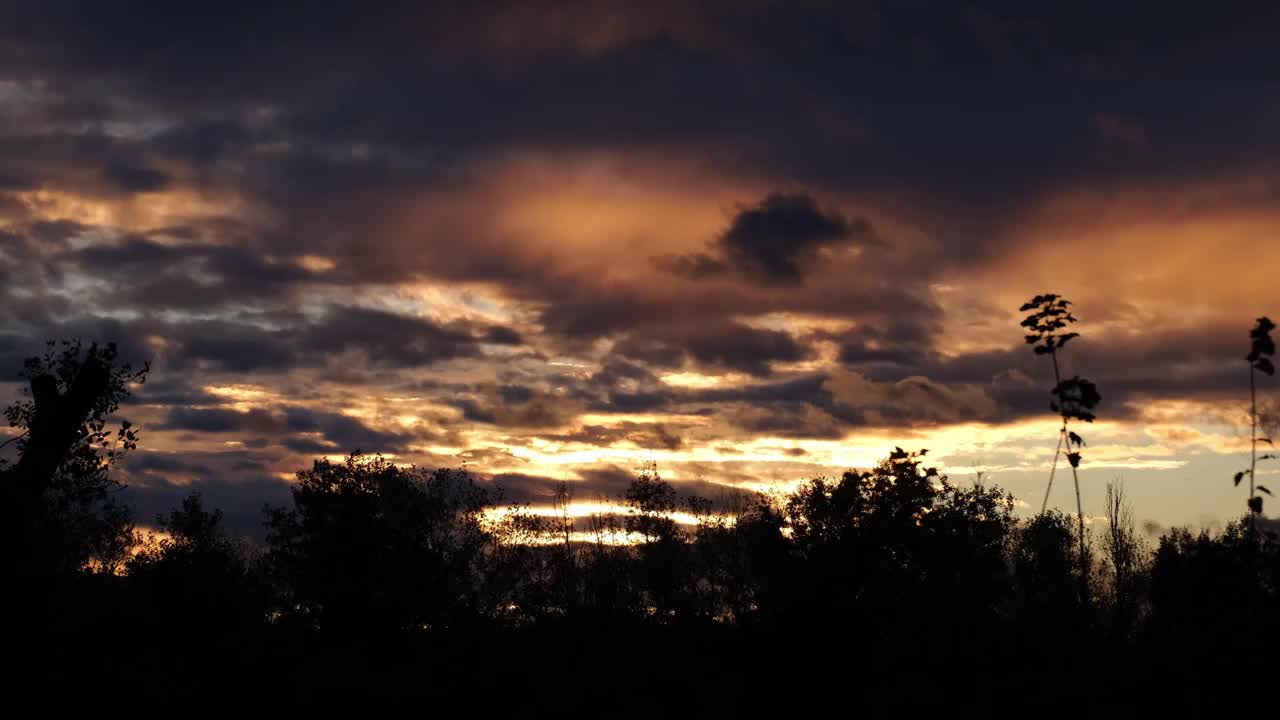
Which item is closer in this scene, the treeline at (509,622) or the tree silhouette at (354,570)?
the treeline at (509,622)

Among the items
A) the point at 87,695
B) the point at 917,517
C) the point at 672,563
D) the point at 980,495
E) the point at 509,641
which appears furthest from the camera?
the point at 672,563

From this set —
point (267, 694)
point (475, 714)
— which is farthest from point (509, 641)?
point (267, 694)

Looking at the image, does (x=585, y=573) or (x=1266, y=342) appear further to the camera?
(x=585, y=573)

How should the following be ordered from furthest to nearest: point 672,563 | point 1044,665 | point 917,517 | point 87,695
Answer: point 672,563
point 917,517
point 1044,665
point 87,695

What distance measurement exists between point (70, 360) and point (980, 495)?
6801 centimetres

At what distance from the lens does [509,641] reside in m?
27.5

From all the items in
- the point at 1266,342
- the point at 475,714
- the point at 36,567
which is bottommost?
the point at 475,714

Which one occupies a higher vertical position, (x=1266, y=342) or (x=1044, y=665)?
(x=1266, y=342)

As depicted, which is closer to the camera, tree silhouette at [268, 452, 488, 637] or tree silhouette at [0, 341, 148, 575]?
tree silhouette at [0, 341, 148, 575]

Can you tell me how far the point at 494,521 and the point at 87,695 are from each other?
74.5m

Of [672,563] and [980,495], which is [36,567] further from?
[672,563]

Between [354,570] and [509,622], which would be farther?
[354,570]

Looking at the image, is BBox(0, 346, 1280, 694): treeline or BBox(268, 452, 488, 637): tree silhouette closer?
BBox(0, 346, 1280, 694): treeline

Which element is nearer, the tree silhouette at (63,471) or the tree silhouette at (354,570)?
the tree silhouette at (63,471)
